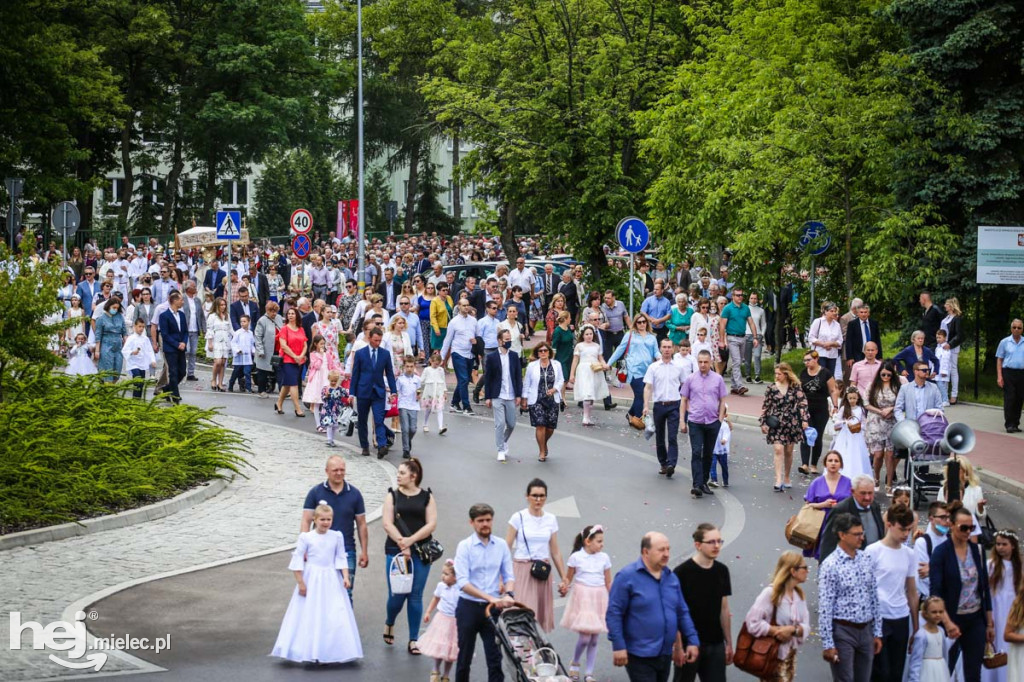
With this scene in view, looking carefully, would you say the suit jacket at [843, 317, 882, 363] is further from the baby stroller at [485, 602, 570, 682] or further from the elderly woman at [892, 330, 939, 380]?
the baby stroller at [485, 602, 570, 682]

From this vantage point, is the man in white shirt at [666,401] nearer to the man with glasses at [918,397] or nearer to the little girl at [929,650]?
the man with glasses at [918,397]

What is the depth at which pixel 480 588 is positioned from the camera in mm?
10141

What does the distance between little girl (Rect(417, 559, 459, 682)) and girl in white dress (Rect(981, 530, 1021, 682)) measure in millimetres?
3896

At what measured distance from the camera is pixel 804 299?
30.7m

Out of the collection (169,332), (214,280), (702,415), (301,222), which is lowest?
(702,415)

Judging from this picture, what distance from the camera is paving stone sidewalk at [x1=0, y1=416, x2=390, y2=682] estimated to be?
462 inches

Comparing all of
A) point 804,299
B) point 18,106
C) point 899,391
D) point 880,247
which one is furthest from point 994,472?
point 18,106

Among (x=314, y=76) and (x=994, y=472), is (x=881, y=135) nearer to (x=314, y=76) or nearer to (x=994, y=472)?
(x=994, y=472)

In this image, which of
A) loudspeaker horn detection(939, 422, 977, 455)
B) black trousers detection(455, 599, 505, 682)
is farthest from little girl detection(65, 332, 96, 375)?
loudspeaker horn detection(939, 422, 977, 455)

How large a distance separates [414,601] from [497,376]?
8321mm

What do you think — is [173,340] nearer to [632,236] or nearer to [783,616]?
[632,236]

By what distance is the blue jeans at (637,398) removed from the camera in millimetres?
→ 22344

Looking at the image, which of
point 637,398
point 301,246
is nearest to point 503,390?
point 637,398

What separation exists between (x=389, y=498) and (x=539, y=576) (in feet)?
4.82
